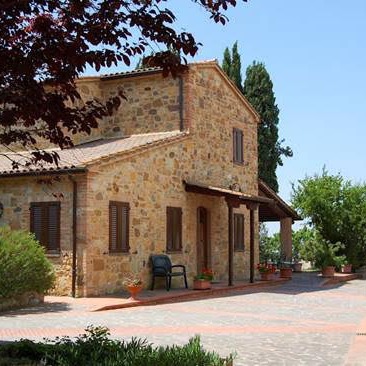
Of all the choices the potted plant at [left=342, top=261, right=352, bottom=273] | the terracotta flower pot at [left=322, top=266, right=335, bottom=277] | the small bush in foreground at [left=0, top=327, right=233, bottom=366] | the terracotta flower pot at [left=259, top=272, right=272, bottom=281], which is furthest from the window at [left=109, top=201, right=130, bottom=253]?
the potted plant at [left=342, top=261, right=352, bottom=273]

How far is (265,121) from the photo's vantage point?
33.2 metres

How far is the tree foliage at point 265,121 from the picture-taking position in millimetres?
32594

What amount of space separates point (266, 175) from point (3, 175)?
1875 cm

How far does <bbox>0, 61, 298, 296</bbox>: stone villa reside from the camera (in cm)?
1520

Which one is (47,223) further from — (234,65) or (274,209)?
(234,65)

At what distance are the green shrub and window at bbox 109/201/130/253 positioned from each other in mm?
2226

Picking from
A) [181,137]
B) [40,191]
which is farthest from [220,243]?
[40,191]

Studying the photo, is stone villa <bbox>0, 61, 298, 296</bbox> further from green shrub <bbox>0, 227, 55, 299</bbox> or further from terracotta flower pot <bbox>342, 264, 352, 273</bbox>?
terracotta flower pot <bbox>342, 264, 352, 273</bbox>

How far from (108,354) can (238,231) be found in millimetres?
16412

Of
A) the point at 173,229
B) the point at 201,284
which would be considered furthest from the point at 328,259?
the point at 201,284

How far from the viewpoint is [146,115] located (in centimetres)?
2003

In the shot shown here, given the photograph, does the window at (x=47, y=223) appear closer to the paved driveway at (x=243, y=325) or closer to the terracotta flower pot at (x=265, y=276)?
the paved driveway at (x=243, y=325)

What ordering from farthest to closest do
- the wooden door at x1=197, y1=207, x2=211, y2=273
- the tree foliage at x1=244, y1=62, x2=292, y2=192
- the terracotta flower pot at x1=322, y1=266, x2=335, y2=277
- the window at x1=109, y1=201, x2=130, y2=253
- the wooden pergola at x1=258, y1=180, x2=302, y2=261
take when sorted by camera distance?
the tree foliage at x1=244, y1=62, x2=292, y2=192
the wooden pergola at x1=258, y1=180, x2=302, y2=261
the terracotta flower pot at x1=322, y1=266, x2=335, y2=277
the wooden door at x1=197, y1=207, x2=211, y2=273
the window at x1=109, y1=201, x2=130, y2=253

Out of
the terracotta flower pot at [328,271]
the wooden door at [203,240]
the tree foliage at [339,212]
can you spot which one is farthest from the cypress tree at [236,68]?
the wooden door at [203,240]
